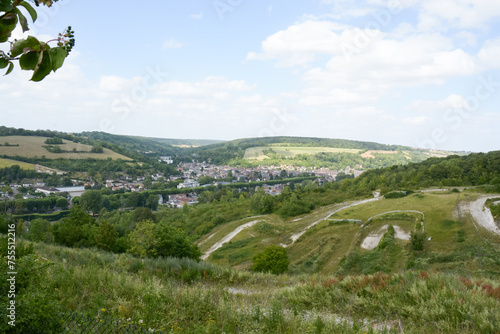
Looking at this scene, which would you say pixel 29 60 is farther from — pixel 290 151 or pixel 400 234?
pixel 290 151

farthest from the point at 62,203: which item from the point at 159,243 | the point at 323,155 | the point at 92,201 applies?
the point at 323,155

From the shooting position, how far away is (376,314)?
5.73 meters

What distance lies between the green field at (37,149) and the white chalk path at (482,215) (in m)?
112

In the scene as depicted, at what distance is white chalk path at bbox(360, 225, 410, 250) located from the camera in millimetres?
23067

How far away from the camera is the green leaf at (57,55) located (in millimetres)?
1222

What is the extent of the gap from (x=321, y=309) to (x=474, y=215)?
2495 cm

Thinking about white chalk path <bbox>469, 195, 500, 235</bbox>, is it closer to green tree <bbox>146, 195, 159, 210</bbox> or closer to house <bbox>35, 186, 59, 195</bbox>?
green tree <bbox>146, 195, 159, 210</bbox>

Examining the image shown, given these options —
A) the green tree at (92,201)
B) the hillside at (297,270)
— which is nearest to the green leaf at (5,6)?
the hillside at (297,270)

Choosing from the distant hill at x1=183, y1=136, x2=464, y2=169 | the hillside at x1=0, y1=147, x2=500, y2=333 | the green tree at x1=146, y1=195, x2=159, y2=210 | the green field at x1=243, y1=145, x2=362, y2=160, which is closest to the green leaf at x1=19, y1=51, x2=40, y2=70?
the hillside at x1=0, y1=147, x2=500, y2=333

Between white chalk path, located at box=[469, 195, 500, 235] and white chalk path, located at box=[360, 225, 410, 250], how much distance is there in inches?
216

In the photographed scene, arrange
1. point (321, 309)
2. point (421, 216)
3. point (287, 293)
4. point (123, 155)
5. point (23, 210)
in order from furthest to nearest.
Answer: point (123, 155), point (23, 210), point (421, 216), point (287, 293), point (321, 309)

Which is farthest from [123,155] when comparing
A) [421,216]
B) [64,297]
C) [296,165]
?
[64,297]

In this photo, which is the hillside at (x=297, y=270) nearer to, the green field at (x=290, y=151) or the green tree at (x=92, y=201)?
the green tree at (x=92, y=201)

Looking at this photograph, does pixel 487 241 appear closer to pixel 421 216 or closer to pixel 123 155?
pixel 421 216
